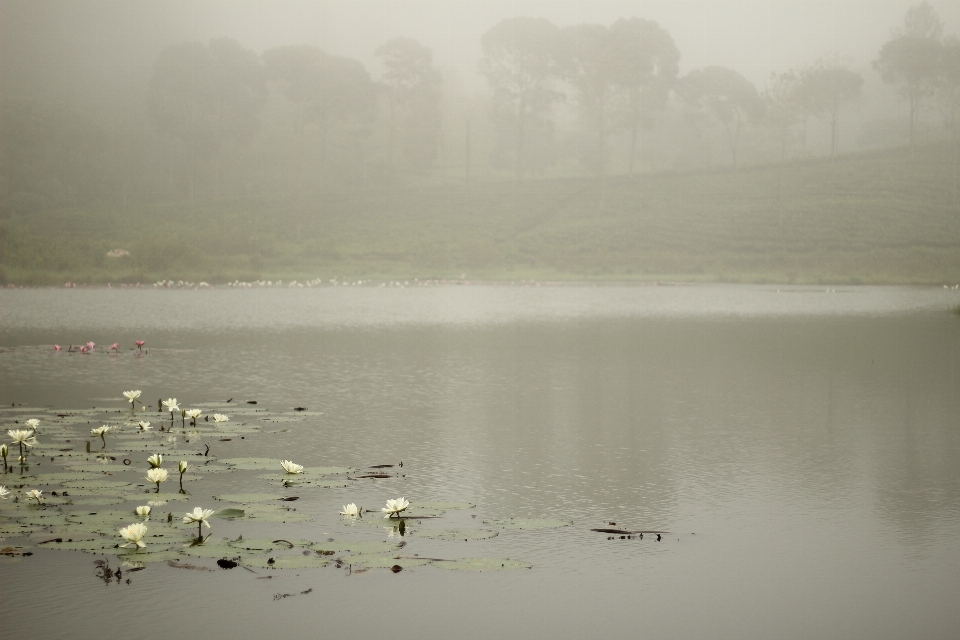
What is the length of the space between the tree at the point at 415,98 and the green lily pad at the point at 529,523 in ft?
334

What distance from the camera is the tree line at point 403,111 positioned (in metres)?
93.9

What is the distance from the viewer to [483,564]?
746 centimetres

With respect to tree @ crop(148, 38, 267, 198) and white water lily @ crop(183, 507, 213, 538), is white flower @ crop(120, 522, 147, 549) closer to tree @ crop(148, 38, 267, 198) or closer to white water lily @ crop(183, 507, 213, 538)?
white water lily @ crop(183, 507, 213, 538)

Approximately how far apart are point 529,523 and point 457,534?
26.9 inches

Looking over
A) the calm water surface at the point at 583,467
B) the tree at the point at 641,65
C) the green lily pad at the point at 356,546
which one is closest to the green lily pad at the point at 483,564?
the calm water surface at the point at 583,467

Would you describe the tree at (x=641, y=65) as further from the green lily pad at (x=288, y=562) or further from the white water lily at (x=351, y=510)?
the green lily pad at (x=288, y=562)

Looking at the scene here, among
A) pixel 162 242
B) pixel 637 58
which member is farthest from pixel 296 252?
pixel 637 58

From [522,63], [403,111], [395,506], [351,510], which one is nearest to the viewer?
[395,506]

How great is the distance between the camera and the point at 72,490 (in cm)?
949

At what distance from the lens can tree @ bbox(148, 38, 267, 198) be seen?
10488 centimetres

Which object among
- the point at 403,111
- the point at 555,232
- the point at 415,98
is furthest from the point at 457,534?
the point at 403,111

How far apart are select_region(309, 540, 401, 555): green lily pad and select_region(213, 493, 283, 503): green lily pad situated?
5.19ft

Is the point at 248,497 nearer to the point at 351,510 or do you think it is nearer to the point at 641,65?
the point at 351,510

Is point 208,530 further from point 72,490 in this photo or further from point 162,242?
point 162,242
